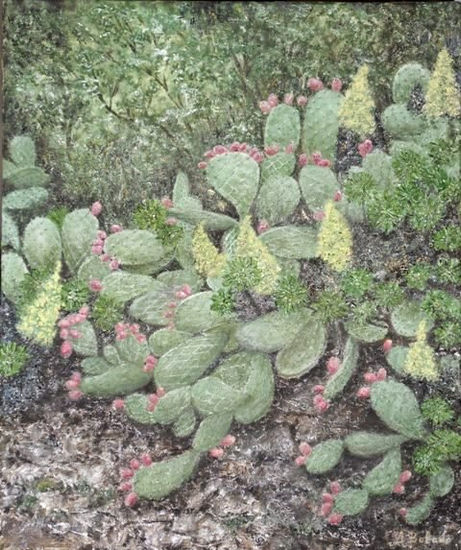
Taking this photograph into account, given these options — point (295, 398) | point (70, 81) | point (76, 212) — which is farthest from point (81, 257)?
point (295, 398)

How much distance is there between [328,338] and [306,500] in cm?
35

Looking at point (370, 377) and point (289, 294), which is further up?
point (289, 294)

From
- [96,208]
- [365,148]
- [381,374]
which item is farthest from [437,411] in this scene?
[96,208]

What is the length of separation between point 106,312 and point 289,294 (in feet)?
1.30

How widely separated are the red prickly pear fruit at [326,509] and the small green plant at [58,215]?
0.83m

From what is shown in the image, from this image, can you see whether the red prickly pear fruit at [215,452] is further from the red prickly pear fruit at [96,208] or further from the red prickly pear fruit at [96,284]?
the red prickly pear fruit at [96,208]

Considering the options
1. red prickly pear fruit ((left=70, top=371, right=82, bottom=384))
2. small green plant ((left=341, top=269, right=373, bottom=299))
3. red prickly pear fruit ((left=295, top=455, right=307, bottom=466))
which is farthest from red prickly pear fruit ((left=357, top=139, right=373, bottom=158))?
red prickly pear fruit ((left=70, top=371, right=82, bottom=384))

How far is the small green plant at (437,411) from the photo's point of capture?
1.41m

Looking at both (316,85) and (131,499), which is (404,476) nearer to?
(131,499)

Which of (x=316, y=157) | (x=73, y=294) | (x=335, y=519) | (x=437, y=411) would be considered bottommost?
(x=335, y=519)

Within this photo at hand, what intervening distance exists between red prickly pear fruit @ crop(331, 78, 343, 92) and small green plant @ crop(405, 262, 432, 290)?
42 centimetres

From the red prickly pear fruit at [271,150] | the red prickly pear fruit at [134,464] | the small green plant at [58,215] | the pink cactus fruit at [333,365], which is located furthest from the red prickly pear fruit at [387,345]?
the small green plant at [58,215]

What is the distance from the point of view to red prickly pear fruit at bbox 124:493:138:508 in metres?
1.39

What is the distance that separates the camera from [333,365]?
140cm
